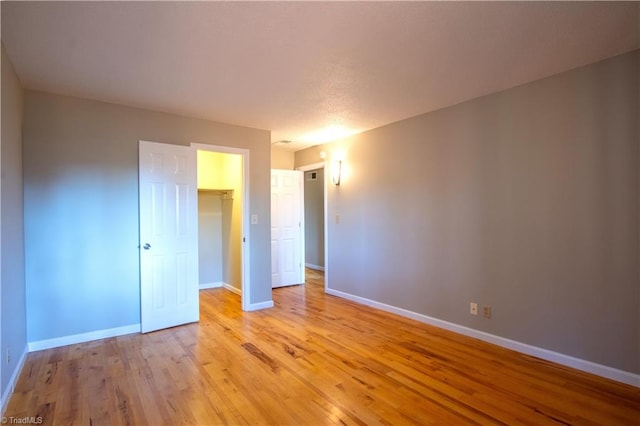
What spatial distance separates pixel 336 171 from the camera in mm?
5086

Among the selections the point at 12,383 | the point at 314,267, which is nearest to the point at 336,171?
the point at 314,267

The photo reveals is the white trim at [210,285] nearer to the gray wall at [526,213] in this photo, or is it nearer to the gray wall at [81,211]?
the gray wall at [81,211]

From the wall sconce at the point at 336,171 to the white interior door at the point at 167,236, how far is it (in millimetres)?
2088

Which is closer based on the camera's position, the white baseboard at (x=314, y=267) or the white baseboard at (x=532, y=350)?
the white baseboard at (x=532, y=350)

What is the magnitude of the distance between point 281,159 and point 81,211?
11.0ft

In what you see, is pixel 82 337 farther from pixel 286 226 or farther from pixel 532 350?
pixel 532 350

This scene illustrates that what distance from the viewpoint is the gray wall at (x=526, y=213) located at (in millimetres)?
2482

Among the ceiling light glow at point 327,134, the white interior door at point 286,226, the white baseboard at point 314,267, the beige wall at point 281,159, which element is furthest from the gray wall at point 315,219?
the ceiling light glow at point 327,134

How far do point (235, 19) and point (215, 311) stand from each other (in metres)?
3.48

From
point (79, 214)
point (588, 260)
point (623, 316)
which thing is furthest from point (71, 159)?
point (623, 316)

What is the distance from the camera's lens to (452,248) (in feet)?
11.8

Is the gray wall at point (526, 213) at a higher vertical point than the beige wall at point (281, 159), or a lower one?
lower

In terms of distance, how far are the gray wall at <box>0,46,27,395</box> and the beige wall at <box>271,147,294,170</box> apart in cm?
351

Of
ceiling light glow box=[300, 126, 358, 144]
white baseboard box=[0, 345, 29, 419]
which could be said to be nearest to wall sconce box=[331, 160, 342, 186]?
ceiling light glow box=[300, 126, 358, 144]
